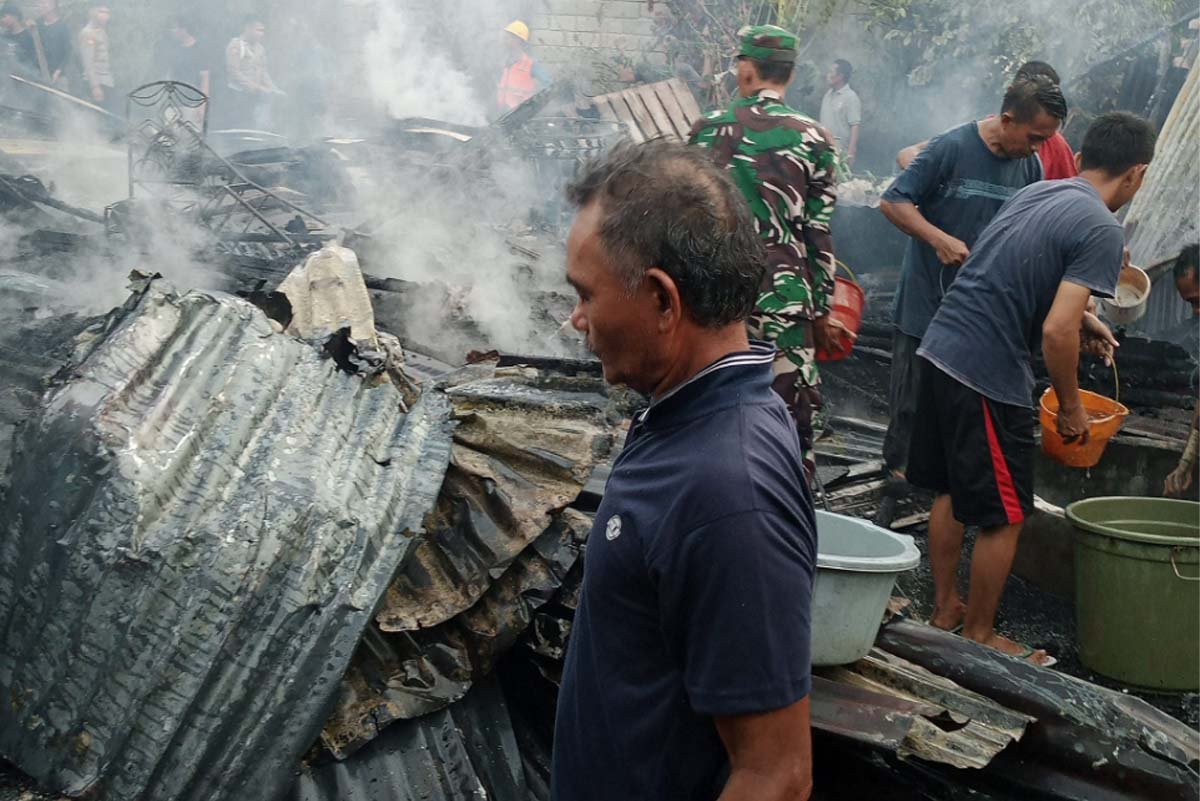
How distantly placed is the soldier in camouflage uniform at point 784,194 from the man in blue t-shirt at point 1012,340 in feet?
1.74

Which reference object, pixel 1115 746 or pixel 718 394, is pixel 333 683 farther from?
pixel 1115 746

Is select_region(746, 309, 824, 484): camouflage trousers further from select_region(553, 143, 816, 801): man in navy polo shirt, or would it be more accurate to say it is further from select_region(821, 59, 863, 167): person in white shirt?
select_region(821, 59, 863, 167): person in white shirt

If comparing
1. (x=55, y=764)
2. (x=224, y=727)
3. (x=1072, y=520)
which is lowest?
(x=55, y=764)

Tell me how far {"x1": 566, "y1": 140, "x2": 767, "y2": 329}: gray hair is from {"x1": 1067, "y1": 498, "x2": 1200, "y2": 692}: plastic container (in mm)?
3362

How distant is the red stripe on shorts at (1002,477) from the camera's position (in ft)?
13.4

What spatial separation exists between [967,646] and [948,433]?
1.12 metres

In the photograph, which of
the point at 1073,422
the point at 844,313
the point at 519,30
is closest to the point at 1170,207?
the point at 844,313

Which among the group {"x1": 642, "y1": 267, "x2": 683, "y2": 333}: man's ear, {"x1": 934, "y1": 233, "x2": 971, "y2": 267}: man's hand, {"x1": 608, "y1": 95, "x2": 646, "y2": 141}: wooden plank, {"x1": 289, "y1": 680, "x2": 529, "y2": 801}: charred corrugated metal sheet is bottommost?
{"x1": 289, "y1": 680, "x2": 529, "y2": 801}: charred corrugated metal sheet

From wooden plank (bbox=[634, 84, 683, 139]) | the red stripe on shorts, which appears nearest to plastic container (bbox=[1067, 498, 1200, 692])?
the red stripe on shorts

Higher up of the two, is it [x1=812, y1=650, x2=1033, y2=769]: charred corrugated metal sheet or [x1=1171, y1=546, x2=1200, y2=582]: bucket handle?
[x1=1171, y1=546, x2=1200, y2=582]: bucket handle

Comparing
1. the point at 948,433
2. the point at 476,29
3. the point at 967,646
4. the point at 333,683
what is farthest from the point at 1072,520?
the point at 476,29

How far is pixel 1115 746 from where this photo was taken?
3.02 meters

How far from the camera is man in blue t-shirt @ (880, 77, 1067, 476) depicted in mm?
4711

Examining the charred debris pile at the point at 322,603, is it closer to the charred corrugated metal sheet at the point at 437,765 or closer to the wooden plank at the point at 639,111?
the charred corrugated metal sheet at the point at 437,765
